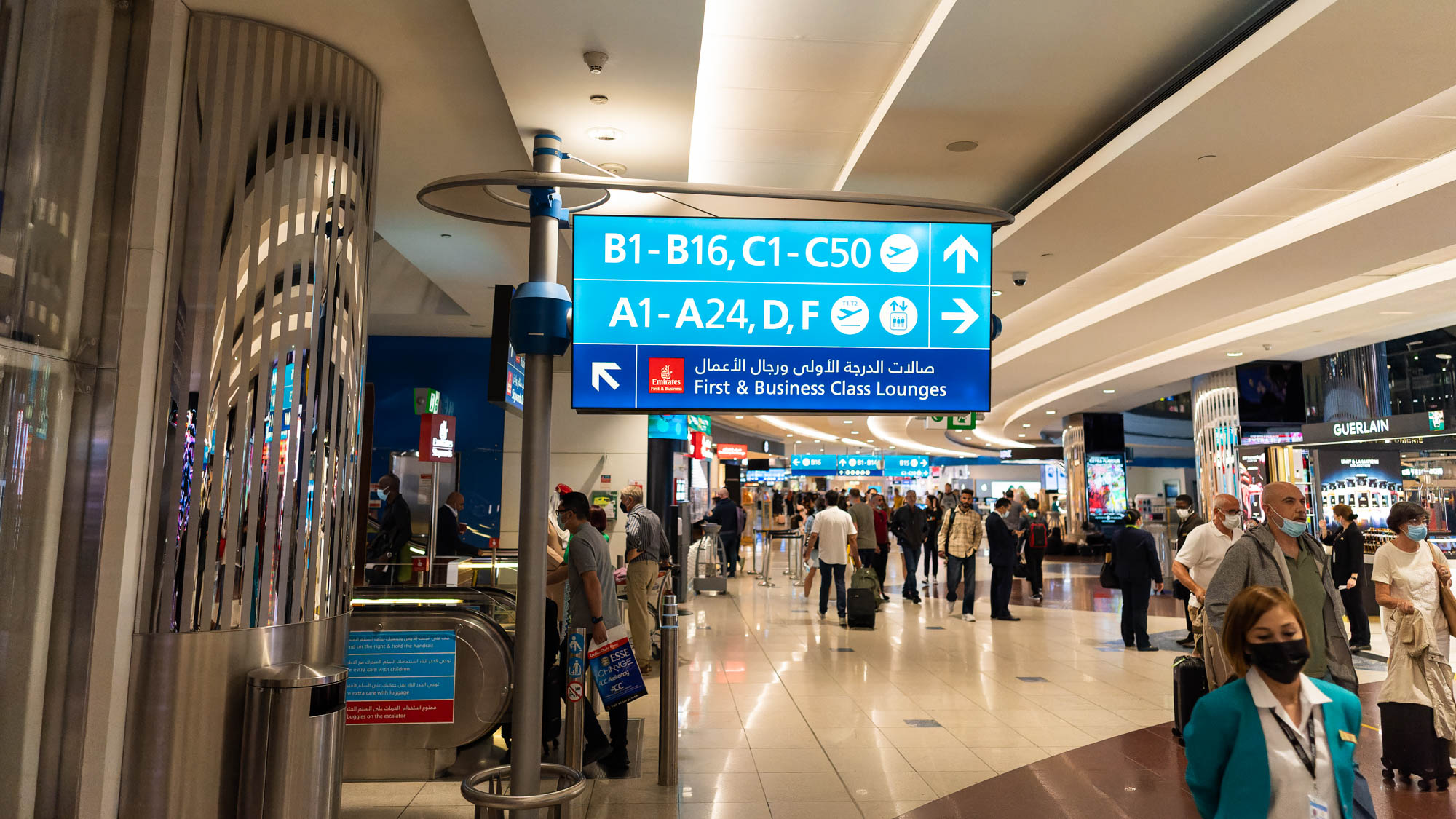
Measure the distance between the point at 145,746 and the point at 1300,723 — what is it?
12.1ft

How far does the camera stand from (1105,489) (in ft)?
71.8

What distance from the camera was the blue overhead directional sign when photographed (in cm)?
350

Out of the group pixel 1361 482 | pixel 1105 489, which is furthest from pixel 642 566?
pixel 1105 489

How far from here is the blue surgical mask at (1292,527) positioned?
3863 mm

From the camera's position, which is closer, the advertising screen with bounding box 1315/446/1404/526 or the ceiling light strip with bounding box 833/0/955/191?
the ceiling light strip with bounding box 833/0/955/191

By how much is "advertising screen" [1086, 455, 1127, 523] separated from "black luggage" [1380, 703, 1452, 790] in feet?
57.4

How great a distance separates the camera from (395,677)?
5.19m

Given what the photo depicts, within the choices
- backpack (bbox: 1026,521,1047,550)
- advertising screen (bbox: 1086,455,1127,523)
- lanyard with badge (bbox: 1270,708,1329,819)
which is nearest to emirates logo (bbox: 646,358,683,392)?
lanyard with badge (bbox: 1270,708,1329,819)

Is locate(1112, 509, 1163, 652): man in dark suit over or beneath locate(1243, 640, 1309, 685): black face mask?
beneath

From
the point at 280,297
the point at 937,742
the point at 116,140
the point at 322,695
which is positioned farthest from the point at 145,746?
the point at 937,742

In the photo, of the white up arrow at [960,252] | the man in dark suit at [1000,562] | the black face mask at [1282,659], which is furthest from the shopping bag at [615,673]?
the man in dark suit at [1000,562]

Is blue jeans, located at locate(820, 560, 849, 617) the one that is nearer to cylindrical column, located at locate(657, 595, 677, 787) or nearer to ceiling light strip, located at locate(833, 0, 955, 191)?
ceiling light strip, located at locate(833, 0, 955, 191)

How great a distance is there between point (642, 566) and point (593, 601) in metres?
2.83

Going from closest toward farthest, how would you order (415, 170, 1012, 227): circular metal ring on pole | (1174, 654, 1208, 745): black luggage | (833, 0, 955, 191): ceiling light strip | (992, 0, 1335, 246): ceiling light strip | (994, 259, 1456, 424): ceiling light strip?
(415, 170, 1012, 227): circular metal ring on pole, (992, 0, 1335, 246): ceiling light strip, (833, 0, 955, 191): ceiling light strip, (1174, 654, 1208, 745): black luggage, (994, 259, 1456, 424): ceiling light strip
